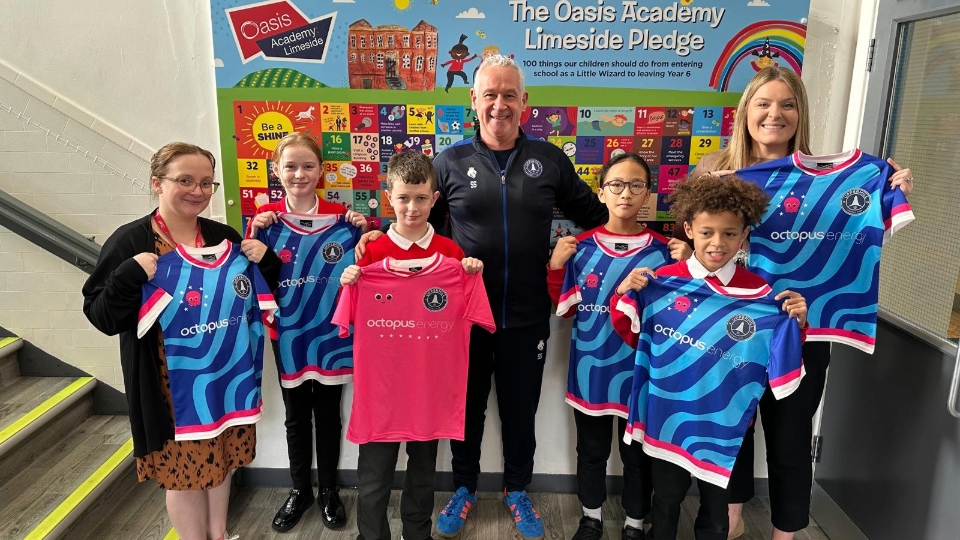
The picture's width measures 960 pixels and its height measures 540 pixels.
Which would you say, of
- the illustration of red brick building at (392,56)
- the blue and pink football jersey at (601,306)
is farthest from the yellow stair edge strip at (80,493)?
the blue and pink football jersey at (601,306)

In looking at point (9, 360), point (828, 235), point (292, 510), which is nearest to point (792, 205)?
point (828, 235)

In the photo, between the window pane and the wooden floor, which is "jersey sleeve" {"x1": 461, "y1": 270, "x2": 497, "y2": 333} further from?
the window pane

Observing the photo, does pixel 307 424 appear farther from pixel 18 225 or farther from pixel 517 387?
pixel 18 225

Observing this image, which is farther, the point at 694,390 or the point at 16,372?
the point at 16,372

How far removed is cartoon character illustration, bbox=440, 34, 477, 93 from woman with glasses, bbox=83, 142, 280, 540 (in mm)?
1008

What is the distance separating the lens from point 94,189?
2.52 meters

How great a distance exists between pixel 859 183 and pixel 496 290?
1.28m

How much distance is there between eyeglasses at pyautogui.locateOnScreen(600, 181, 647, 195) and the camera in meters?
2.06

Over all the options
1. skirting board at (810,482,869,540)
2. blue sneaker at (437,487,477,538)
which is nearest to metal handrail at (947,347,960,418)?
skirting board at (810,482,869,540)

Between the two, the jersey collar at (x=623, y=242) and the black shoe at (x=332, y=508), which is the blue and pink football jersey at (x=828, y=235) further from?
the black shoe at (x=332, y=508)

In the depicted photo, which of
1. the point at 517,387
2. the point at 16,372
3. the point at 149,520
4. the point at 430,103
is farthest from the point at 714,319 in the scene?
the point at 16,372

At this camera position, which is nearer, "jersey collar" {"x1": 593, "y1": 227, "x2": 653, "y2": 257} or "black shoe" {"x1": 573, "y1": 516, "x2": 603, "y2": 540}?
"jersey collar" {"x1": 593, "y1": 227, "x2": 653, "y2": 257}

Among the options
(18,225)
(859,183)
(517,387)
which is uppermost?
(859,183)

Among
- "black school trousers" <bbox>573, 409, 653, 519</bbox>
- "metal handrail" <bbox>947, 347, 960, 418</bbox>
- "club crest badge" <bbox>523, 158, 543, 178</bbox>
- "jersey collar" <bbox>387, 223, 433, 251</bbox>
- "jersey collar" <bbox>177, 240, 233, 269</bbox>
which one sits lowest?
"black school trousers" <bbox>573, 409, 653, 519</bbox>
